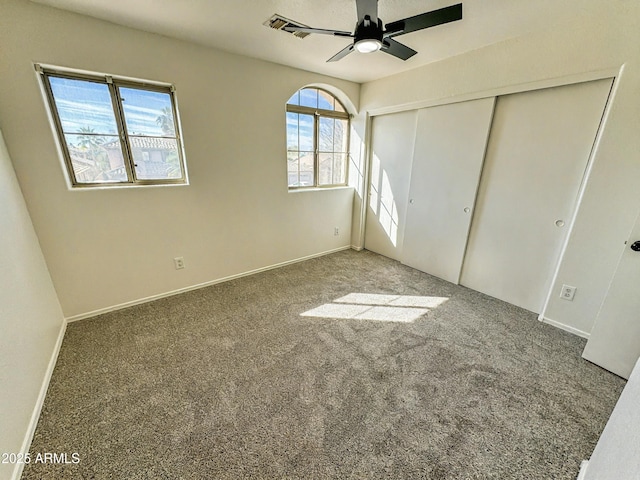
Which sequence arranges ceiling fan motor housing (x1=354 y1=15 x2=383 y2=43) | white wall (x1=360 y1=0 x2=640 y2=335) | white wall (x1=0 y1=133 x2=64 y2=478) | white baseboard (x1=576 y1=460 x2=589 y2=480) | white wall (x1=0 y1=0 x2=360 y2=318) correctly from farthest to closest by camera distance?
white wall (x1=0 y1=0 x2=360 y2=318), white wall (x1=360 y1=0 x2=640 y2=335), ceiling fan motor housing (x1=354 y1=15 x2=383 y2=43), white wall (x1=0 y1=133 x2=64 y2=478), white baseboard (x1=576 y1=460 x2=589 y2=480)

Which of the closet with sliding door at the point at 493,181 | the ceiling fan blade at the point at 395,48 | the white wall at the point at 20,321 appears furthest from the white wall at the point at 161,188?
the ceiling fan blade at the point at 395,48

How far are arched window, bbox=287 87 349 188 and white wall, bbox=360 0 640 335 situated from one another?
1.73 meters

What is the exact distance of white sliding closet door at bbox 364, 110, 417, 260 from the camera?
131 inches

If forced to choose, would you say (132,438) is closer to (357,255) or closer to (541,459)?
(541,459)

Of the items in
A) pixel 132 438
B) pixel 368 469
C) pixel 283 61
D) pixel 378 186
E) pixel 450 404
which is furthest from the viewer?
pixel 378 186

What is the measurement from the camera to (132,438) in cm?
133

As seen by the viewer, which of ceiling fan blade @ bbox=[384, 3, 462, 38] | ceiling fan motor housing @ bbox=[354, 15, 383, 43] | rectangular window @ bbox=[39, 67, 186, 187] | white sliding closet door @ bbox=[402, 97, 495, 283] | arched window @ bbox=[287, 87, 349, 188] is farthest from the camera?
arched window @ bbox=[287, 87, 349, 188]

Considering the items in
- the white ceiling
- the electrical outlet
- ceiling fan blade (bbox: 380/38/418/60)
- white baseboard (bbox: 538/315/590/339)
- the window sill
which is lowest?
white baseboard (bbox: 538/315/590/339)

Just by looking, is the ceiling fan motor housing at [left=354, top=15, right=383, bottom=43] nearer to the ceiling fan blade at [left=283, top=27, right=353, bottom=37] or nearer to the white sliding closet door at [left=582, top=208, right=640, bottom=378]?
the ceiling fan blade at [left=283, top=27, right=353, bottom=37]

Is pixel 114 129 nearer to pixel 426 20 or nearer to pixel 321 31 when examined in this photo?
pixel 321 31

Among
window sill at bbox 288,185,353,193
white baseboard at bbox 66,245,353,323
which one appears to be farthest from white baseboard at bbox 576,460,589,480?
window sill at bbox 288,185,353,193

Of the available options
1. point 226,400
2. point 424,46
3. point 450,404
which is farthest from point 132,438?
point 424,46

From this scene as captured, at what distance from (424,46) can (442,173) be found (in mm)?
1274

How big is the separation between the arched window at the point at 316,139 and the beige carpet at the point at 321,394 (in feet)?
6.29
